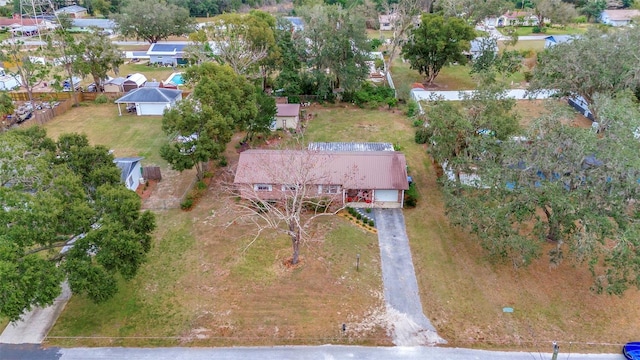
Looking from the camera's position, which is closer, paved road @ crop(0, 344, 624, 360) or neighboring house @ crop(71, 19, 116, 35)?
paved road @ crop(0, 344, 624, 360)

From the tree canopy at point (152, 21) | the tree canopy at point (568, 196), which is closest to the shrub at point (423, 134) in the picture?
the tree canopy at point (568, 196)

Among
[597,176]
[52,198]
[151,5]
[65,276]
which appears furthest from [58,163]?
[151,5]

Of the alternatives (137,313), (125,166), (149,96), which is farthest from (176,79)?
(137,313)

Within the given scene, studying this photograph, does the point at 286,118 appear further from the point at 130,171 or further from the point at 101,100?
the point at 101,100

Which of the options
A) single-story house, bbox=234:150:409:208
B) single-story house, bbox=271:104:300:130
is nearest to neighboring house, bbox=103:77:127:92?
single-story house, bbox=271:104:300:130

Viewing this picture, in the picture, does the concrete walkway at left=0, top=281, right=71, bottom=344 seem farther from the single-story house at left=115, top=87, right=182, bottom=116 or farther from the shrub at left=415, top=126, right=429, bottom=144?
the single-story house at left=115, top=87, right=182, bottom=116

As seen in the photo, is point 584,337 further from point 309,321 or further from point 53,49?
point 53,49
